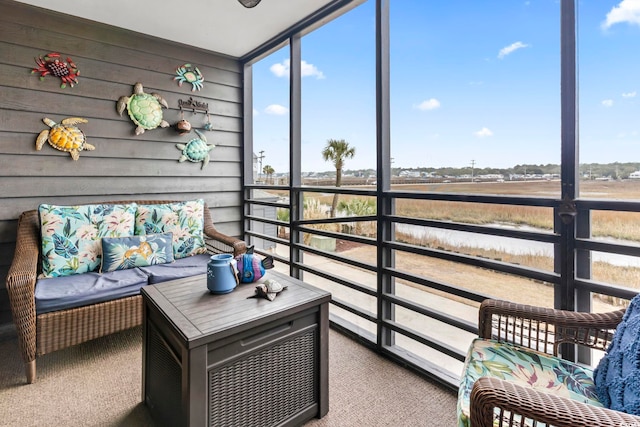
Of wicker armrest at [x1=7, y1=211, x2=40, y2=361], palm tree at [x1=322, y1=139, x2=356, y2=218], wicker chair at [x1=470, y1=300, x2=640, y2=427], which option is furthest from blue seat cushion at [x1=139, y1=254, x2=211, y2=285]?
wicker chair at [x1=470, y1=300, x2=640, y2=427]

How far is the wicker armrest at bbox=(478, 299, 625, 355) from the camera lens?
1279 millimetres

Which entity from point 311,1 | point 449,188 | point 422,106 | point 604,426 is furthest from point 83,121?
point 604,426

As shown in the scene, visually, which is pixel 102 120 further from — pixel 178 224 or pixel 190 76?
pixel 178 224

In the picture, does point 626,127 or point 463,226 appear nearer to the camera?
point 626,127

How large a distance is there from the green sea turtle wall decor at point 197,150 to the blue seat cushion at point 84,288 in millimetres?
1443

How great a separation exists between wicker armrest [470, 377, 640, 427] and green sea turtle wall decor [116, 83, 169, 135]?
3.40m

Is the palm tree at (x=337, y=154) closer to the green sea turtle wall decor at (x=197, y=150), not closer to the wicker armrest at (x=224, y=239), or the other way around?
the wicker armrest at (x=224, y=239)

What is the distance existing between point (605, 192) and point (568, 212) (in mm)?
176

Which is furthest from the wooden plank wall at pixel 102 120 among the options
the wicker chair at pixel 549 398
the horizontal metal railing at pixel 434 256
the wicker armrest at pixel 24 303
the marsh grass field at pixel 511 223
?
the wicker chair at pixel 549 398

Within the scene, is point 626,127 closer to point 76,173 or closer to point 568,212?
point 568,212

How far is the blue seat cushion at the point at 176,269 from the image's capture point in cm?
243

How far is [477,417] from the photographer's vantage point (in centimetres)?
93

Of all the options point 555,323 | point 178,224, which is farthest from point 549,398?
point 178,224

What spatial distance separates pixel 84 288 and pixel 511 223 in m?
2.64
